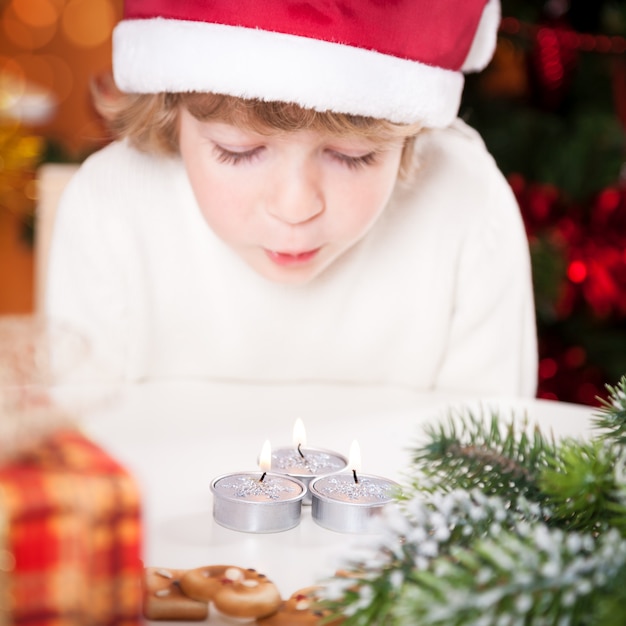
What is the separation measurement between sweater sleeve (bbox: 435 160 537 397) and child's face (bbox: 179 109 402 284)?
0.28 meters

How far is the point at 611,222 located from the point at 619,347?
28 cm

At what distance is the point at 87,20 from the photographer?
2984 millimetres

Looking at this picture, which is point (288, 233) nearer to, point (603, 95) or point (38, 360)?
point (38, 360)

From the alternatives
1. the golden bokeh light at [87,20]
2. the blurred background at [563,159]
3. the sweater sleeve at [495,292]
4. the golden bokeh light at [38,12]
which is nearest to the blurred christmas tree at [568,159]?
the blurred background at [563,159]

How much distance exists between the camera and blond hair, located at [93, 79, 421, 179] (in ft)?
2.75

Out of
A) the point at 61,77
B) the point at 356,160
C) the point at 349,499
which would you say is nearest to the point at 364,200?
the point at 356,160

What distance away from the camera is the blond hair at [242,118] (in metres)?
0.84

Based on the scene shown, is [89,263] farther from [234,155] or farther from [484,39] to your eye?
[484,39]

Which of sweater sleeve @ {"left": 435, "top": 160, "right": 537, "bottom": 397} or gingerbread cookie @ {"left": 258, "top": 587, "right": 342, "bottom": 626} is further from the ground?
sweater sleeve @ {"left": 435, "top": 160, "right": 537, "bottom": 397}

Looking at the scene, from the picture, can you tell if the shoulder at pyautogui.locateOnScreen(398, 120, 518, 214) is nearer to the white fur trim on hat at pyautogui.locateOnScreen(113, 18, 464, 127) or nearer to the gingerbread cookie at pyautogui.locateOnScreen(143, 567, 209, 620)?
the white fur trim on hat at pyautogui.locateOnScreen(113, 18, 464, 127)

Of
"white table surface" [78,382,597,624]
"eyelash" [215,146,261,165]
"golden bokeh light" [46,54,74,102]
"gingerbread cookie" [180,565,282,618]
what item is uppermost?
"golden bokeh light" [46,54,74,102]

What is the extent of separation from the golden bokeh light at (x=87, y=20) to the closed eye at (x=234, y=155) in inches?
90.5

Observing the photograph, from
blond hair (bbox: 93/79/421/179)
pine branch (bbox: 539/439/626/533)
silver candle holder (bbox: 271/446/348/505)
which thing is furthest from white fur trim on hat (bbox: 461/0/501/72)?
pine branch (bbox: 539/439/626/533)

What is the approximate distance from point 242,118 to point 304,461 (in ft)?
1.16
